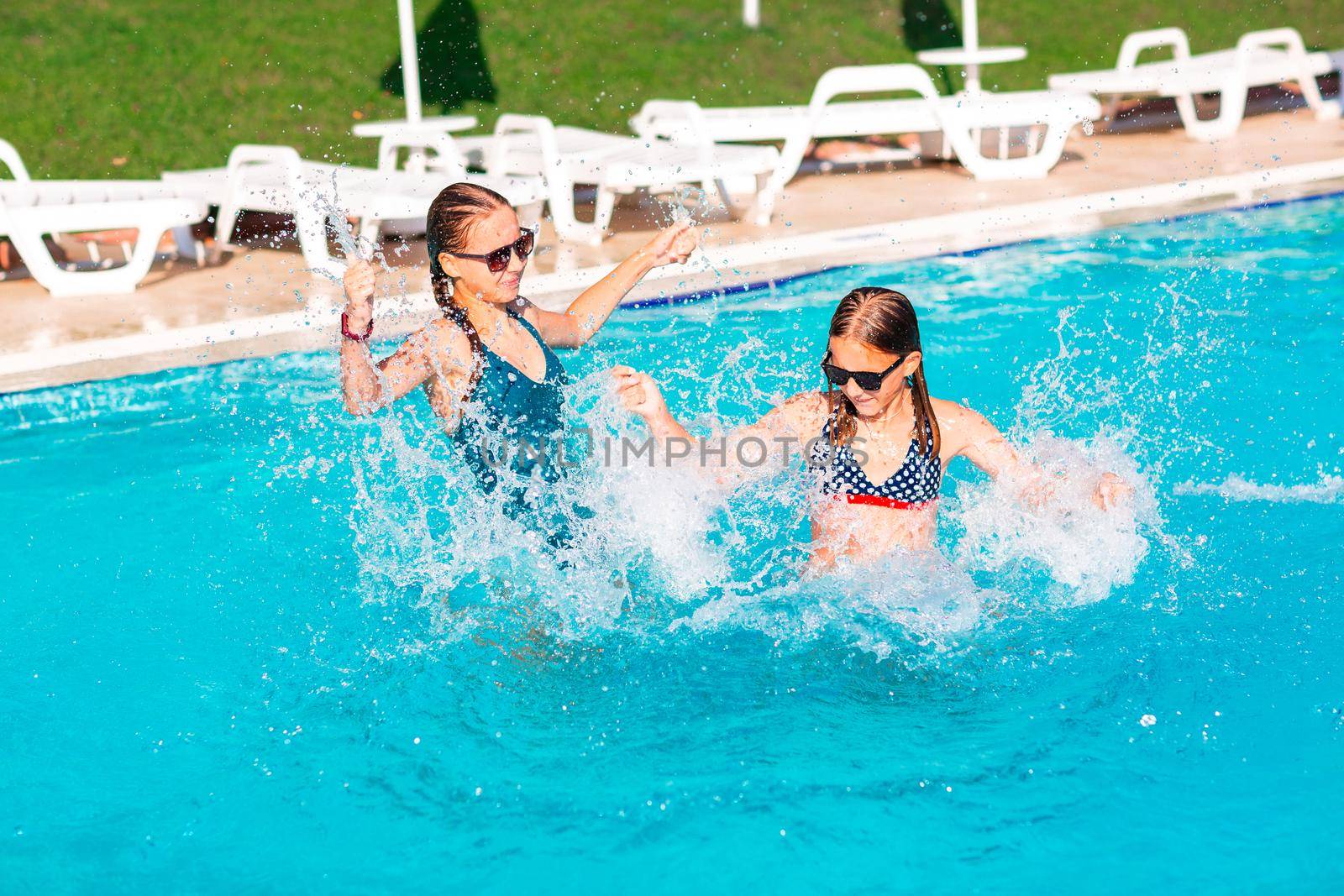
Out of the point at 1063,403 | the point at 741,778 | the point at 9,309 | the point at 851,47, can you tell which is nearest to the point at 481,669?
the point at 741,778

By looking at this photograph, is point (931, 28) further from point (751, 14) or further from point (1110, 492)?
point (1110, 492)

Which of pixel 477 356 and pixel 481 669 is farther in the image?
pixel 481 669

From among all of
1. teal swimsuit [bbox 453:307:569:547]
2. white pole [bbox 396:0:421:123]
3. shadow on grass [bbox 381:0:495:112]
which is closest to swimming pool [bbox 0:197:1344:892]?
teal swimsuit [bbox 453:307:569:547]

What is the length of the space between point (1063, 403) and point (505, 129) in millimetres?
5016

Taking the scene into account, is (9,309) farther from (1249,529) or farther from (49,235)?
(1249,529)

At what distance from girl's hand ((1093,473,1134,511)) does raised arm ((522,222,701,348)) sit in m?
1.46

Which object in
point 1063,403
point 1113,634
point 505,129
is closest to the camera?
point 1113,634

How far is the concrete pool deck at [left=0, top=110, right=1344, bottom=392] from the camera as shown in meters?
7.85

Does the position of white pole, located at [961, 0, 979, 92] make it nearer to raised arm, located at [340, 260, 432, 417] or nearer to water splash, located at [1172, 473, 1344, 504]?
water splash, located at [1172, 473, 1344, 504]

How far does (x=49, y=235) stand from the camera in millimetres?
9961

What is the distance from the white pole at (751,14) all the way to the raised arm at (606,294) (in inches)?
390

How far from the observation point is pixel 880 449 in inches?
173

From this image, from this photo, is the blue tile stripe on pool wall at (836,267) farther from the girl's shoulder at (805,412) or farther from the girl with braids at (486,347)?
the girl's shoulder at (805,412)

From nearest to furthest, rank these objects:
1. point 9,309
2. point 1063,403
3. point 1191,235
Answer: point 1063,403, point 9,309, point 1191,235
